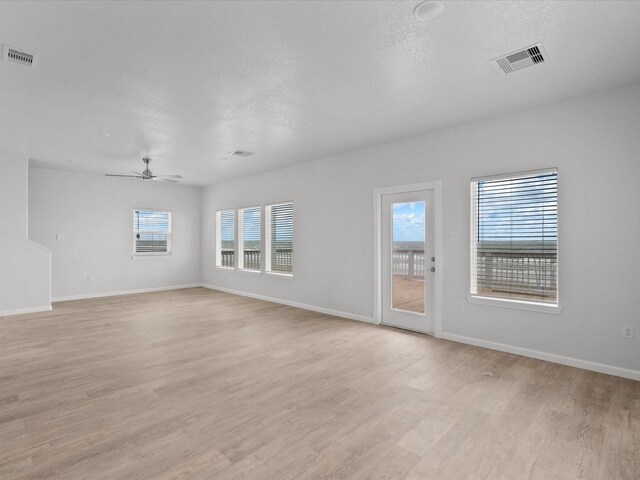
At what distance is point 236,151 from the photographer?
19.5ft

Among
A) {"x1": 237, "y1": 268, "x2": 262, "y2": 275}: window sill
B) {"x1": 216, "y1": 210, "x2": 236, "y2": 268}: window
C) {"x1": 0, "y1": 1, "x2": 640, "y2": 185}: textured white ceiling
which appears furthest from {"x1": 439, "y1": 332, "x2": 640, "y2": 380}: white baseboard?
{"x1": 216, "y1": 210, "x2": 236, "y2": 268}: window

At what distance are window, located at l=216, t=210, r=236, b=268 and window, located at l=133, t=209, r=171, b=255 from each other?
1.32 m

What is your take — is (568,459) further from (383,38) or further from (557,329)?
(383,38)

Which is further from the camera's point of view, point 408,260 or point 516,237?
point 408,260

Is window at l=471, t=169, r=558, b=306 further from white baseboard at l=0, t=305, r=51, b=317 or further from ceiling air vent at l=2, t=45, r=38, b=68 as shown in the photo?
white baseboard at l=0, t=305, r=51, b=317

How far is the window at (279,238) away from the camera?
724 cm

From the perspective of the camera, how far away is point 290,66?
3029 mm

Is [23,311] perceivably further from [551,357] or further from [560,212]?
[560,212]

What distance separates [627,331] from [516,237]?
1.37 meters

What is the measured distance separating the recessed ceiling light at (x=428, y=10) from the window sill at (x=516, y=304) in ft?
10.7

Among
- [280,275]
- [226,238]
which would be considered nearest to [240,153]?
[280,275]

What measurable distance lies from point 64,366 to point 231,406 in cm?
222

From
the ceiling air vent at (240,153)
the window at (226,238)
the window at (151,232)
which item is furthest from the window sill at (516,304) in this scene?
the window at (151,232)

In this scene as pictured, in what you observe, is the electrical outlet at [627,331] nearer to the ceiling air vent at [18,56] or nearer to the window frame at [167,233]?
the ceiling air vent at [18,56]
